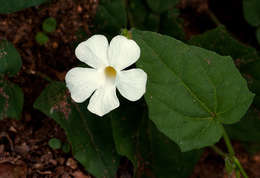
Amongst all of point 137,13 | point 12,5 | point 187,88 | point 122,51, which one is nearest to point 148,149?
point 187,88

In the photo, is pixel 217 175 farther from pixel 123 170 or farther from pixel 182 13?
pixel 182 13

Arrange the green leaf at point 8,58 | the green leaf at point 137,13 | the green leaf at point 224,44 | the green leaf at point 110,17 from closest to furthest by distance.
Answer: the green leaf at point 8,58
the green leaf at point 224,44
the green leaf at point 110,17
the green leaf at point 137,13

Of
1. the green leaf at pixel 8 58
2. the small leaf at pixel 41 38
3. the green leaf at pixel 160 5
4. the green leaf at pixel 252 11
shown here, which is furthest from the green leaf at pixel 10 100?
the green leaf at pixel 252 11

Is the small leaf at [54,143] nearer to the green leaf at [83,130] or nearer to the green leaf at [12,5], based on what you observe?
the green leaf at [83,130]

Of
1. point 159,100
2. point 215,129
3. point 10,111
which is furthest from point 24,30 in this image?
point 215,129

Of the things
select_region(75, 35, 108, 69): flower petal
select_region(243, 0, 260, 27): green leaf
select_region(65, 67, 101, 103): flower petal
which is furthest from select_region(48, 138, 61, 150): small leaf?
select_region(243, 0, 260, 27): green leaf

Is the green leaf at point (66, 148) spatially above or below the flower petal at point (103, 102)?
below
